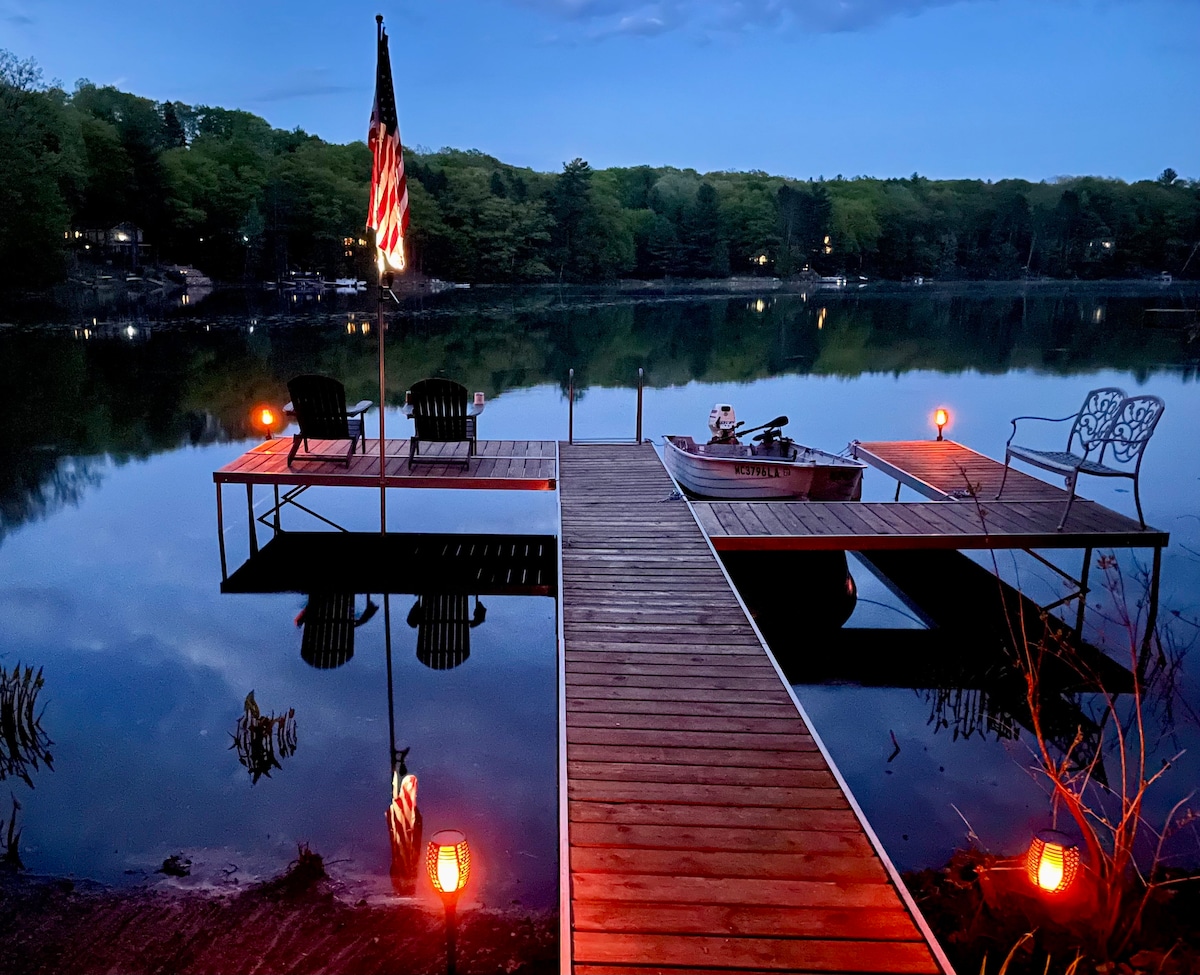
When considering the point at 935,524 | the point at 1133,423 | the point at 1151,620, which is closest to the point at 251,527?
the point at 935,524

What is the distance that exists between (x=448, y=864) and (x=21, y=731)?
4074mm

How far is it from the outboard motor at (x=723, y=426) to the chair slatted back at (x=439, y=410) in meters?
3.36

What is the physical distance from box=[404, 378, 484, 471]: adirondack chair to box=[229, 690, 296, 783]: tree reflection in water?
396 cm

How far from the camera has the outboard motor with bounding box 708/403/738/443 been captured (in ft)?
39.8

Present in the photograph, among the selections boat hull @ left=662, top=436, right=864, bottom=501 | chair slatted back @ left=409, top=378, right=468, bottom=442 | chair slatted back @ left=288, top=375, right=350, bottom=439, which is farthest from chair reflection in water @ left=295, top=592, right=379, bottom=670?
boat hull @ left=662, top=436, right=864, bottom=501

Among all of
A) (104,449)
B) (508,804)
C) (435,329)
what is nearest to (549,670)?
(508,804)

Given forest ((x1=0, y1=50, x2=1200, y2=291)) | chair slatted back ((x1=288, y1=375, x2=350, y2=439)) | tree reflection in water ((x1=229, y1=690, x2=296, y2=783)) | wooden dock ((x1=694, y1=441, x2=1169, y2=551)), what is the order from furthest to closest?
forest ((x1=0, y1=50, x2=1200, y2=291)), chair slatted back ((x1=288, y1=375, x2=350, y2=439)), wooden dock ((x1=694, y1=441, x2=1169, y2=551)), tree reflection in water ((x1=229, y1=690, x2=296, y2=783))

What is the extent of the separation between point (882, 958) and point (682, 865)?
782 mm

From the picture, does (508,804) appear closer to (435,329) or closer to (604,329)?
(435,329)

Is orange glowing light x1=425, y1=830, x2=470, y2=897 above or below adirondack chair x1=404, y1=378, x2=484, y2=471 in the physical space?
below

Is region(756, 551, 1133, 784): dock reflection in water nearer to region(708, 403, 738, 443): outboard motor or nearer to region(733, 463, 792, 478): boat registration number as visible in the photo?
region(733, 463, 792, 478): boat registration number

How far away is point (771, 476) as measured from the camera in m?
11.3

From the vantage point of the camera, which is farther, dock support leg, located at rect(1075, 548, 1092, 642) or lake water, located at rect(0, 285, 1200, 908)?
dock support leg, located at rect(1075, 548, 1092, 642)

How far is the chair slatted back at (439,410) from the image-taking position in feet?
33.7
